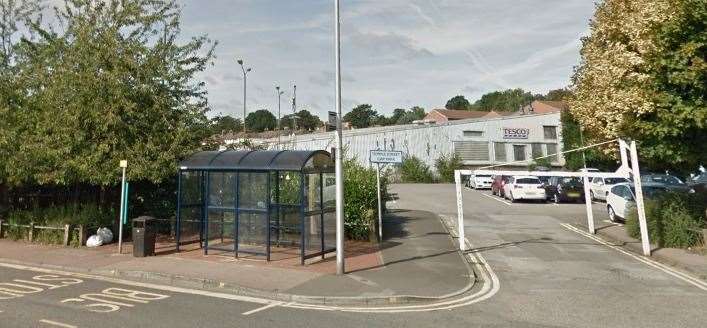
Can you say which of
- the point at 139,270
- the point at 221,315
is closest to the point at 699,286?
the point at 221,315

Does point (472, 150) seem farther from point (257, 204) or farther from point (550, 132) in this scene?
point (257, 204)

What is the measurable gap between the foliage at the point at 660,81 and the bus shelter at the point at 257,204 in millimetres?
7619

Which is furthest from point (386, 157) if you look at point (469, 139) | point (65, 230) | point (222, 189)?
point (469, 139)

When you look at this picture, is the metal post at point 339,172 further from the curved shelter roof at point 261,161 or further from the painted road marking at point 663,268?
the painted road marking at point 663,268

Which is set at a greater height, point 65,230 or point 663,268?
point 65,230

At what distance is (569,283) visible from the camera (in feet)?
32.6

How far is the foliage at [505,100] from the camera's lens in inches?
4250

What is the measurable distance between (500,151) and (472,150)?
2.91 metres

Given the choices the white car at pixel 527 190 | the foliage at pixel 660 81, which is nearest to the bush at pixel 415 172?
the white car at pixel 527 190

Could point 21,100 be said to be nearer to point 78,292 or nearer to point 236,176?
point 236,176

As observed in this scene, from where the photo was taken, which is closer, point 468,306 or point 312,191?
point 468,306

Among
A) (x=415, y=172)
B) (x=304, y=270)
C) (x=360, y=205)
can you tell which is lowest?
(x=304, y=270)

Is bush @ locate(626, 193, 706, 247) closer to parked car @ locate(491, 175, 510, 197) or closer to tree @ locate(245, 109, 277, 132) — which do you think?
parked car @ locate(491, 175, 510, 197)

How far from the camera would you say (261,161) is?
12055 mm
